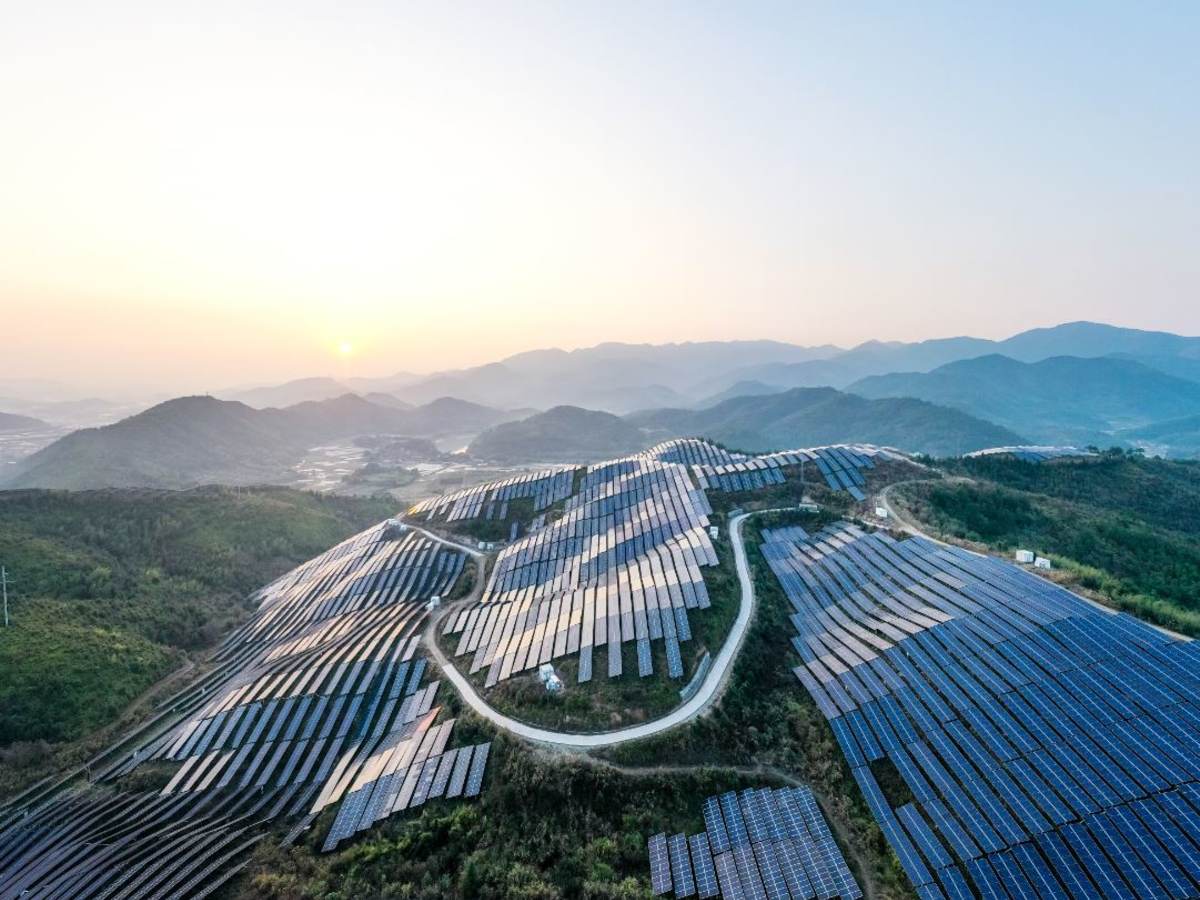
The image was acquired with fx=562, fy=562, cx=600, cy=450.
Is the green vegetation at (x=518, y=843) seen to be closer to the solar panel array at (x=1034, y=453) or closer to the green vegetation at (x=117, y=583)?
the green vegetation at (x=117, y=583)

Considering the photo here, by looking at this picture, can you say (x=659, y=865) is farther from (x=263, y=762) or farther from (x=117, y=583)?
(x=117, y=583)

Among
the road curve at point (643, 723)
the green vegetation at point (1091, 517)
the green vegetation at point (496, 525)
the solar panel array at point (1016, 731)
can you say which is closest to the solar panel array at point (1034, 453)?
the green vegetation at point (1091, 517)

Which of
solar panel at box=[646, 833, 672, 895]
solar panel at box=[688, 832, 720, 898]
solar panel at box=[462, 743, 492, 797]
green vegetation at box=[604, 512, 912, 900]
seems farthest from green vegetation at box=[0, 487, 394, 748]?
solar panel at box=[688, 832, 720, 898]

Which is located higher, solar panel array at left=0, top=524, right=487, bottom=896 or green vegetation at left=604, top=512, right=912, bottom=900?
green vegetation at left=604, top=512, right=912, bottom=900

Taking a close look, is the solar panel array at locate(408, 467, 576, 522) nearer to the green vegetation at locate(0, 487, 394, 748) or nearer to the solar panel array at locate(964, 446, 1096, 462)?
the green vegetation at locate(0, 487, 394, 748)

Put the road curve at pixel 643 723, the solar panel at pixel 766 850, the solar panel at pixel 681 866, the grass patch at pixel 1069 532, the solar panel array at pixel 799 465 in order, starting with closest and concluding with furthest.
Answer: the solar panel at pixel 766 850 < the solar panel at pixel 681 866 < the road curve at pixel 643 723 < the grass patch at pixel 1069 532 < the solar panel array at pixel 799 465

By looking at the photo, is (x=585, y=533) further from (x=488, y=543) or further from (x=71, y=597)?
(x=71, y=597)
